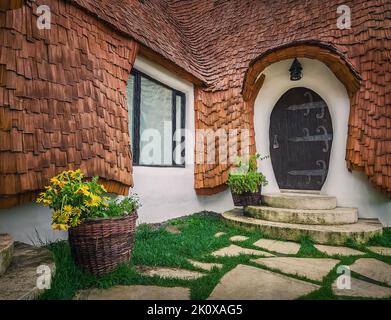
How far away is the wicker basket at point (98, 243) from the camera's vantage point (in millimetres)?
2127

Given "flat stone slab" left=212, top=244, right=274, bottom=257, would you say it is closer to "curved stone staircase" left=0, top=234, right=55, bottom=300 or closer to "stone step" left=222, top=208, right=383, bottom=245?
"stone step" left=222, top=208, right=383, bottom=245

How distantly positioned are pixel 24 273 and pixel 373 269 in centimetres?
300

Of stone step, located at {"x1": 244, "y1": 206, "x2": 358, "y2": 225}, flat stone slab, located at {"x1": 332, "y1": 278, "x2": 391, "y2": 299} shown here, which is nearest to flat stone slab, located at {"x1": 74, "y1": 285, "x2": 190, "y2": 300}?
flat stone slab, located at {"x1": 332, "y1": 278, "x2": 391, "y2": 299}

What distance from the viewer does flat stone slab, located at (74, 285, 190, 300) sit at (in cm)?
189

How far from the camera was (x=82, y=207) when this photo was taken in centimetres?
212

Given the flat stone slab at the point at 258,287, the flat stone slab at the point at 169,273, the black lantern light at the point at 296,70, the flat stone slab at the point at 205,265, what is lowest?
the flat stone slab at the point at 205,265

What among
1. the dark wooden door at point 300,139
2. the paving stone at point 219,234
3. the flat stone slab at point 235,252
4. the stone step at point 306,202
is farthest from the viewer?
the dark wooden door at point 300,139

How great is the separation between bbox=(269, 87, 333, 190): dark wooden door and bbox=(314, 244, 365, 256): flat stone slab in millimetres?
2197

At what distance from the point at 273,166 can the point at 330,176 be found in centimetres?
119

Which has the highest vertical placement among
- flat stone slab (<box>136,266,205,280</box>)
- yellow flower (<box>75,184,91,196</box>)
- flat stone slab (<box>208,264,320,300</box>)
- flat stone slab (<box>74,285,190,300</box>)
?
yellow flower (<box>75,184,91,196</box>)

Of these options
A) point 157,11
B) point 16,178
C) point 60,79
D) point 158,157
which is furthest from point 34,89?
point 157,11

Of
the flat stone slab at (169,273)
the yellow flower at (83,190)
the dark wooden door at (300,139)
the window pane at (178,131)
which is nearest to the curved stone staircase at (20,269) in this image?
the yellow flower at (83,190)

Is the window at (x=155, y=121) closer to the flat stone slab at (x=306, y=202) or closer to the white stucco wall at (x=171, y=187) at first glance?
the white stucco wall at (x=171, y=187)

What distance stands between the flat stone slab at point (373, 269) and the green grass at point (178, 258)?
0.28ft
